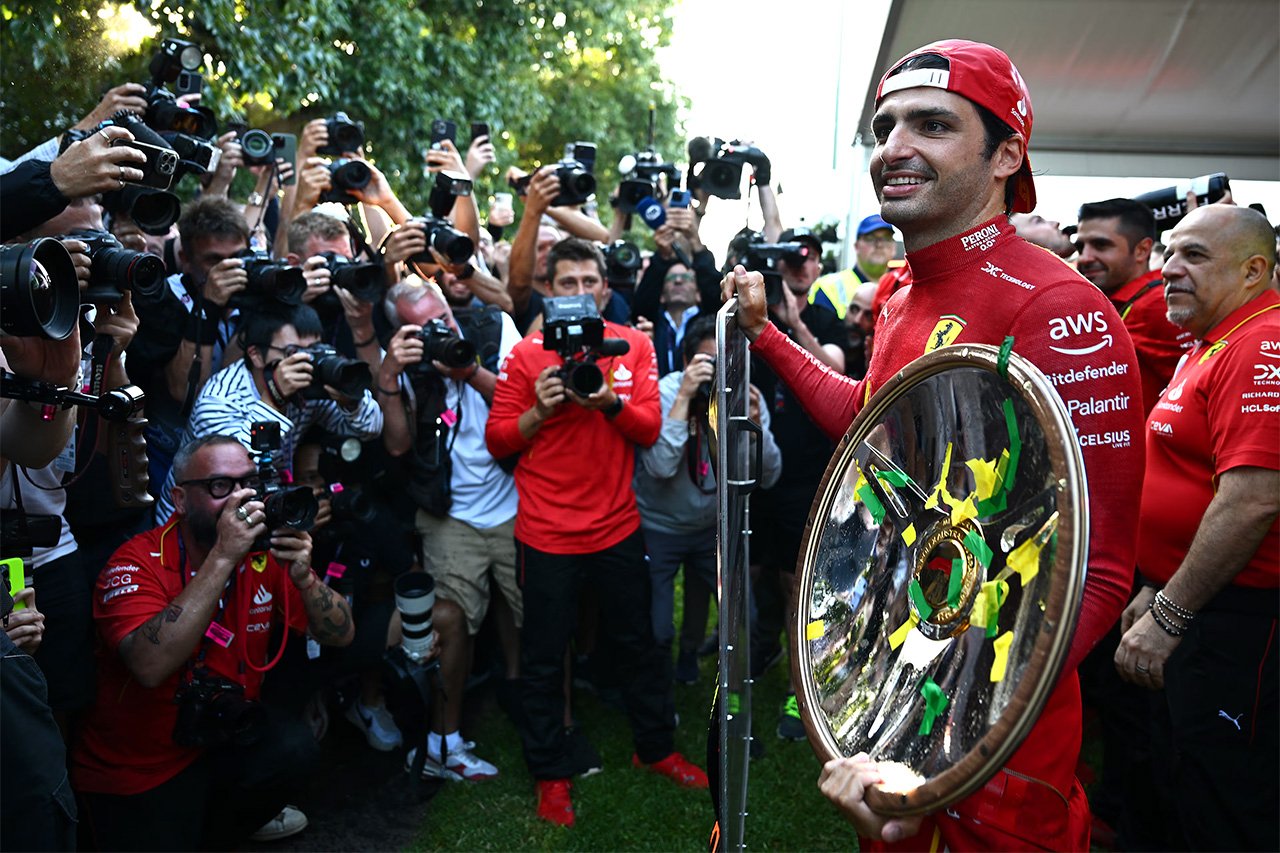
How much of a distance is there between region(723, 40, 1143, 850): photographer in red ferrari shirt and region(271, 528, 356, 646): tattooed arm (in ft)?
6.87

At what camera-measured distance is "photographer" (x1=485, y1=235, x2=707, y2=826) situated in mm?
4402

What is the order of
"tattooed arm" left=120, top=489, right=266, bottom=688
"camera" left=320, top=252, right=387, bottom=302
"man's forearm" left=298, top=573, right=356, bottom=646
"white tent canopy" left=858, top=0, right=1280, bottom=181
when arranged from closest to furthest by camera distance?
"tattooed arm" left=120, top=489, right=266, bottom=688 → "man's forearm" left=298, top=573, right=356, bottom=646 → "camera" left=320, top=252, right=387, bottom=302 → "white tent canopy" left=858, top=0, right=1280, bottom=181

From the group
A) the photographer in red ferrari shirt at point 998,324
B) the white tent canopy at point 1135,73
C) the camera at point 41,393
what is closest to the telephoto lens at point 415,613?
the camera at point 41,393

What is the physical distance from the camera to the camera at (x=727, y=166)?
5.52 meters

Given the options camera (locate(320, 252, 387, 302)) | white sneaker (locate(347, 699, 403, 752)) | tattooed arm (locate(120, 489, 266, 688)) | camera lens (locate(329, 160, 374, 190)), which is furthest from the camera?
camera lens (locate(329, 160, 374, 190))

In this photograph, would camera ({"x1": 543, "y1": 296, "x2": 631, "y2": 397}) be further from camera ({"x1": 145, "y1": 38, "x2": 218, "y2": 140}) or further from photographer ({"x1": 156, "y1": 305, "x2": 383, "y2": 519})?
camera ({"x1": 145, "y1": 38, "x2": 218, "y2": 140})

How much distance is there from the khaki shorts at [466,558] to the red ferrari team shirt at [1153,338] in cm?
278

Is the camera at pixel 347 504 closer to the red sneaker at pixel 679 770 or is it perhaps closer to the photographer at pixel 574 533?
the photographer at pixel 574 533

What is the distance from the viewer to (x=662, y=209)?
621 centimetres

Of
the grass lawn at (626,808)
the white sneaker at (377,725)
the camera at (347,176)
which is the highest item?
the camera at (347,176)

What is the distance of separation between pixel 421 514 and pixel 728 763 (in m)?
2.75

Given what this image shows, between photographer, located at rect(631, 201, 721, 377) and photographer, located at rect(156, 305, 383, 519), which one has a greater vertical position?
photographer, located at rect(631, 201, 721, 377)

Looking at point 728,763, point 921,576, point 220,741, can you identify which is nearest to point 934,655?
point 921,576

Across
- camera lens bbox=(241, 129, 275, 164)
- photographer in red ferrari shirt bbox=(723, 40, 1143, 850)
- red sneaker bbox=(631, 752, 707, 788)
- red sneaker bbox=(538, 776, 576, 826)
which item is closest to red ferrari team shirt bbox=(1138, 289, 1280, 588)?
photographer in red ferrari shirt bbox=(723, 40, 1143, 850)
